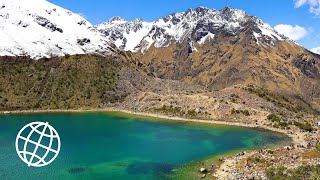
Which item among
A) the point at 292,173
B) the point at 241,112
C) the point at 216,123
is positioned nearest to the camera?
the point at 292,173

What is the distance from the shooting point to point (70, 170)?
275ft

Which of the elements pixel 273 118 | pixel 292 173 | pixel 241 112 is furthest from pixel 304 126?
pixel 292 173

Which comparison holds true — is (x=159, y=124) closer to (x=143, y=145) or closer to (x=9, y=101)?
(x=143, y=145)

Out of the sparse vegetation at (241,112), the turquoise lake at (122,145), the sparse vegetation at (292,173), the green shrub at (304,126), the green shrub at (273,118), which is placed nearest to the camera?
the sparse vegetation at (292,173)

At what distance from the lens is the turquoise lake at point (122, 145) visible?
8344cm

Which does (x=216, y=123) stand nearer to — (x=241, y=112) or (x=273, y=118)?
(x=241, y=112)

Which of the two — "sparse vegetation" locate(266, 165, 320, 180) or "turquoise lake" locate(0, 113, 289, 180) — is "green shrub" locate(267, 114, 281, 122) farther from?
"sparse vegetation" locate(266, 165, 320, 180)

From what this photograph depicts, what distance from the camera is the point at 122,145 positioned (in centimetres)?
11362

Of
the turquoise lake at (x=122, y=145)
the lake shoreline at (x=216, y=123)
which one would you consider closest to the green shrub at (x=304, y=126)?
the lake shoreline at (x=216, y=123)

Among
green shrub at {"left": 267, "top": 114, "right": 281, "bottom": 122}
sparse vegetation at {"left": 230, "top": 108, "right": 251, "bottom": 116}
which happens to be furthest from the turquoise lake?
sparse vegetation at {"left": 230, "top": 108, "right": 251, "bottom": 116}

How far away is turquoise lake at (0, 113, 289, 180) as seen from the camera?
8344 centimetres

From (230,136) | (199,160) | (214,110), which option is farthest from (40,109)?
(199,160)

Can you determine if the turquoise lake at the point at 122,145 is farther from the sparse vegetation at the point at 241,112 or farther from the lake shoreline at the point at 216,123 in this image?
the sparse vegetation at the point at 241,112

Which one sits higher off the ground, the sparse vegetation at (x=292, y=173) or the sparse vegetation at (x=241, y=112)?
the sparse vegetation at (x=241, y=112)
